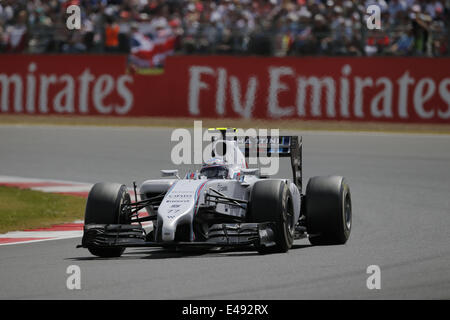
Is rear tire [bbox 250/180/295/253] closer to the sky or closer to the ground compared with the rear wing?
closer to the ground

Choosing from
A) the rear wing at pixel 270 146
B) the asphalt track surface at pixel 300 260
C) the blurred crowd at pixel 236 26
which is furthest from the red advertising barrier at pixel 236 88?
the rear wing at pixel 270 146

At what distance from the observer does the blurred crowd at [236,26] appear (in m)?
22.6

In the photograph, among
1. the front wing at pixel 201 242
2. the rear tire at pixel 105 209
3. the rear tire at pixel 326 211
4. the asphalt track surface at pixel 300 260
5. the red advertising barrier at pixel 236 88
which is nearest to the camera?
the asphalt track surface at pixel 300 260

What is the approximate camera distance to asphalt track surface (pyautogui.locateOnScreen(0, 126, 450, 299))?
7.32 m

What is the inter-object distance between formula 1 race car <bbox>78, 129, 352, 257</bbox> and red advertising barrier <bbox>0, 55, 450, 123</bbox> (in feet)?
40.4

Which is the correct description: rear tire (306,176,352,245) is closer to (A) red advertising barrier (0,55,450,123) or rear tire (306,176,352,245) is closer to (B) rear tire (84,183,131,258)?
(B) rear tire (84,183,131,258)

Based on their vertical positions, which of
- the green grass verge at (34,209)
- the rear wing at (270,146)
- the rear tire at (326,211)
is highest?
the rear wing at (270,146)

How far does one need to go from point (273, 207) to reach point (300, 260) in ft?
1.76

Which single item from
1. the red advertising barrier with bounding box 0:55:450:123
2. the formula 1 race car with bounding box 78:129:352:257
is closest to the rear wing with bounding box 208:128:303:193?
the formula 1 race car with bounding box 78:129:352:257

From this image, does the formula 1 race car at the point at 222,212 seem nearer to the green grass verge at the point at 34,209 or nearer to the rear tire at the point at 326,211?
the rear tire at the point at 326,211

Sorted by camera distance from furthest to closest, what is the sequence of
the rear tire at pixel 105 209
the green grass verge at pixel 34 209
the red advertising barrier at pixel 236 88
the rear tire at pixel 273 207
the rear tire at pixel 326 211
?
the red advertising barrier at pixel 236 88 < the green grass verge at pixel 34 209 < the rear tire at pixel 326 211 < the rear tire at pixel 105 209 < the rear tire at pixel 273 207
